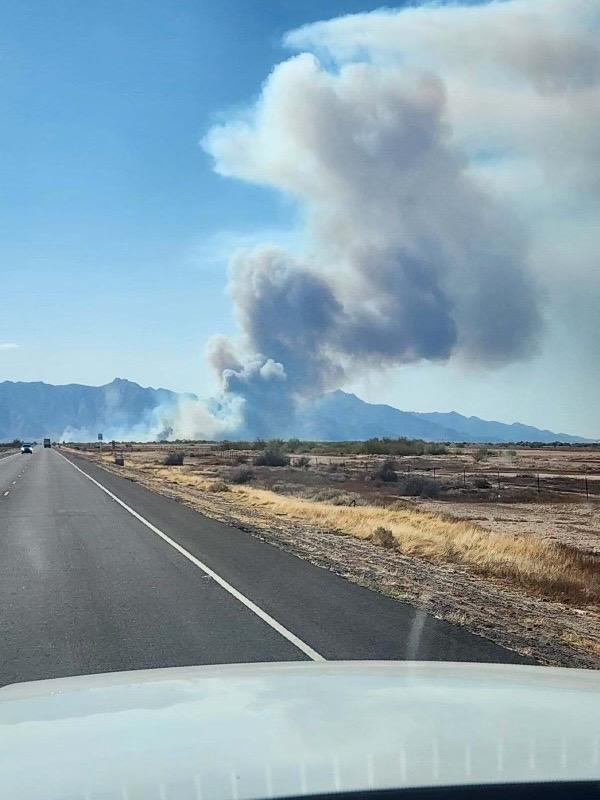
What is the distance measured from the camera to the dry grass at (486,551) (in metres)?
13.5

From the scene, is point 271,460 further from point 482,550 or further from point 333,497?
point 482,550

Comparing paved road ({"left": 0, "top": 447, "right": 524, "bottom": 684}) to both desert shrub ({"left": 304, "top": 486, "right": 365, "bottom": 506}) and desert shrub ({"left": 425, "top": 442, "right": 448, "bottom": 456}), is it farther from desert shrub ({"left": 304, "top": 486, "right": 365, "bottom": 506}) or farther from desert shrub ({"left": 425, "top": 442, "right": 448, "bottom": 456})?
desert shrub ({"left": 425, "top": 442, "right": 448, "bottom": 456})

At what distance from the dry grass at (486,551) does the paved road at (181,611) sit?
2927 millimetres

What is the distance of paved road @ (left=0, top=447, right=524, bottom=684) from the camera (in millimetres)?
7910

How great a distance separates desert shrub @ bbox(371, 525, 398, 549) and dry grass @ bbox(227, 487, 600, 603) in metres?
0.15

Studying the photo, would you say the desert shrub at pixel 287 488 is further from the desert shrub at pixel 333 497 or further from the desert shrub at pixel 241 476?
the desert shrub at pixel 241 476

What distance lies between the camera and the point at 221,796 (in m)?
2.77

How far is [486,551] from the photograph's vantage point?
54.2 feet

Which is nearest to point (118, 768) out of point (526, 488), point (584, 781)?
point (584, 781)

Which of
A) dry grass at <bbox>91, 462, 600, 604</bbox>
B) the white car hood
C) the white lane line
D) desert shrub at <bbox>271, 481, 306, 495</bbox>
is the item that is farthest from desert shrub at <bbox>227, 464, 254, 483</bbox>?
the white car hood

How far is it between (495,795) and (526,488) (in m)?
42.5

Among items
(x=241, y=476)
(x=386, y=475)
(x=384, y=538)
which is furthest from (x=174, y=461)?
(x=384, y=538)

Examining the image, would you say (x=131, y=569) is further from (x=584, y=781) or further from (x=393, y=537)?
(x=584, y=781)

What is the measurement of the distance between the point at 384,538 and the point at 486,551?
104 inches
